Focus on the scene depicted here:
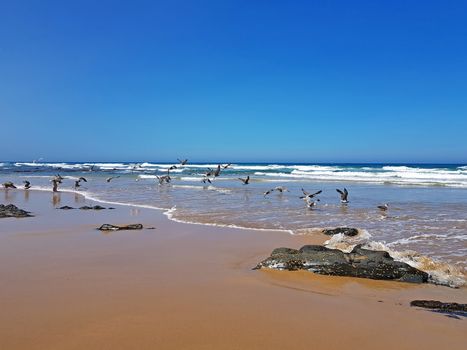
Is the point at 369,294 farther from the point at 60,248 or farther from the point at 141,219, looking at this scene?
the point at 141,219

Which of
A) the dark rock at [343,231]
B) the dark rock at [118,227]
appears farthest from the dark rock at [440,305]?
the dark rock at [118,227]

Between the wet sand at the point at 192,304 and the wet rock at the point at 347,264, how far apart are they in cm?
21

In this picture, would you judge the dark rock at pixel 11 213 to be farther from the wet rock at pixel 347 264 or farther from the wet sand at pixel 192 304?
the wet rock at pixel 347 264

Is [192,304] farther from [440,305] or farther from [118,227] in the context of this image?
[118,227]

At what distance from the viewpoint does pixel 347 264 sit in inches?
273

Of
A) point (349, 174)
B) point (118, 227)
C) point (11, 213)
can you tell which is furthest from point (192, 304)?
point (349, 174)

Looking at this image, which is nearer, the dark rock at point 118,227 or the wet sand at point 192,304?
the wet sand at point 192,304

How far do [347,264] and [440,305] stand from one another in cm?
180

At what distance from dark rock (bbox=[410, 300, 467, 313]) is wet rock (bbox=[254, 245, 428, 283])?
1.13 metres

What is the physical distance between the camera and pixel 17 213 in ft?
45.7

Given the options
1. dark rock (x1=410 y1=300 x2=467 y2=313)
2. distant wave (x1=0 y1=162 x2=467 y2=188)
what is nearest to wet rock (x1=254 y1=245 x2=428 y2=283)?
dark rock (x1=410 y1=300 x2=467 y2=313)

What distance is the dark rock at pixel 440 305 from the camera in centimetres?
517

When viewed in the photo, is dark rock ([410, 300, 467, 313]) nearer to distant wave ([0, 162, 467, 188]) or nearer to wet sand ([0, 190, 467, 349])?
wet sand ([0, 190, 467, 349])

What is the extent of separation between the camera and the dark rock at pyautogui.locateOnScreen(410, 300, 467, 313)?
517cm
